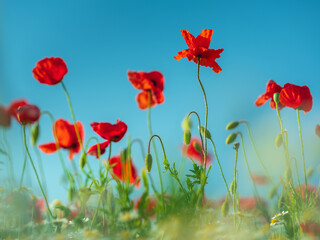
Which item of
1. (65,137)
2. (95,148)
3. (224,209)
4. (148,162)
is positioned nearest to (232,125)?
(224,209)

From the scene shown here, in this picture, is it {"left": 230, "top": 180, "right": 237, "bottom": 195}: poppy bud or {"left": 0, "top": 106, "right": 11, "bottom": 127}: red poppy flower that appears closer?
{"left": 230, "top": 180, "right": 237, "bottom": 195}: poppy bud

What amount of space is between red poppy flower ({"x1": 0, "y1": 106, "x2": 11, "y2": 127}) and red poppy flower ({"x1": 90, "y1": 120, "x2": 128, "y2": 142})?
0.75m

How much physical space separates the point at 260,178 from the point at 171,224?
108cm

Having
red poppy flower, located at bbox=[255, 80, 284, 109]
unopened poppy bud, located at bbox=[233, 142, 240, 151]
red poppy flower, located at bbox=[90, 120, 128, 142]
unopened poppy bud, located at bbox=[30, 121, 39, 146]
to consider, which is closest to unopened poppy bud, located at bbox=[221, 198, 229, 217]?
unopened poppy bud, located at bbox=[233, 142, 240, 151]

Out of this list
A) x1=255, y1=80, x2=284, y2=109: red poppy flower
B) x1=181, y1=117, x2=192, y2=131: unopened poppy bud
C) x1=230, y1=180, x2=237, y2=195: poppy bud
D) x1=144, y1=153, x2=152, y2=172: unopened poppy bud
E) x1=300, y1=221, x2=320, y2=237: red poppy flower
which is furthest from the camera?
x1=255, y1=80, x2=284, y2=109: red poppy flower

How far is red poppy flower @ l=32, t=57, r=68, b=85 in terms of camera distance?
2016 millimetres

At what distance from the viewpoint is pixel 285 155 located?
1945mm

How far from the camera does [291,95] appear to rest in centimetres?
199

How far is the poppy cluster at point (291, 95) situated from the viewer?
6.53ft

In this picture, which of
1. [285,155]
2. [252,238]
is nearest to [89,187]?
[252,238]

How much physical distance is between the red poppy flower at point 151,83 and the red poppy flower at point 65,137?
409 mm

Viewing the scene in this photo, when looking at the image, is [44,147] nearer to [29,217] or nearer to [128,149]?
[29,217]

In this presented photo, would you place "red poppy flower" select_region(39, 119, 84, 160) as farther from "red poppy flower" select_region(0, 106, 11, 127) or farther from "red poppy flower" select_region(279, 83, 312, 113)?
"red poppy flower" select_region(279, 83, 312, 113)

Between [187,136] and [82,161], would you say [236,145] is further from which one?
[82,161]
